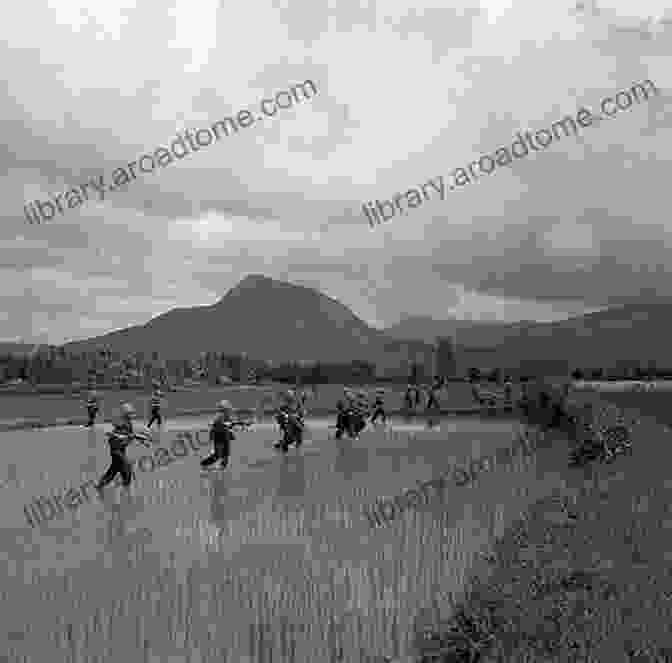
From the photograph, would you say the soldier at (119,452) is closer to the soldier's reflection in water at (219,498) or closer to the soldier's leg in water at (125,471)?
the soldier's leg in water at (125,471)

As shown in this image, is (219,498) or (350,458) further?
(350,458)

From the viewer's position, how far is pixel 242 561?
1174 cm

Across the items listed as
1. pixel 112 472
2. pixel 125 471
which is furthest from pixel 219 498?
pixel 112 472

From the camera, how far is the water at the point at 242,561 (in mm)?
8461

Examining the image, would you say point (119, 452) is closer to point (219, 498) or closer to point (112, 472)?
point (112, 472)

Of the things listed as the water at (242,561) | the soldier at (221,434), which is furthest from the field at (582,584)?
the soldier at (221,434)

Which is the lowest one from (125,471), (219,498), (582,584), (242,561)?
(242,561)

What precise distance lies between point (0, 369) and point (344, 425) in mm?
89415

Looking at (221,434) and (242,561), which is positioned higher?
(221,434)

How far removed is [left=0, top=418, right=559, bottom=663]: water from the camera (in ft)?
27.8

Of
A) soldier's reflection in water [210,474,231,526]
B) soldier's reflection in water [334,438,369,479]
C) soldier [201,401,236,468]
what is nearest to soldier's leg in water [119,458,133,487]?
soldier's reflection in water [210,474,231,526]

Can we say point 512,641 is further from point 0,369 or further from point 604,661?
point 0,369

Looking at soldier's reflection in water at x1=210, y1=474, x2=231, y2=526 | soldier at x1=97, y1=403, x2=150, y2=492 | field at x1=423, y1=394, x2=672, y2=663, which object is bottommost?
soldier's reflection in water at x1=210, y1=474, x2=231, y2=526

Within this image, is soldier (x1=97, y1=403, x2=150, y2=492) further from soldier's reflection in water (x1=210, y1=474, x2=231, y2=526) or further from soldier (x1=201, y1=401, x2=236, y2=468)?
soldier (x1=201, y1=401, x2=236, y2=468)
